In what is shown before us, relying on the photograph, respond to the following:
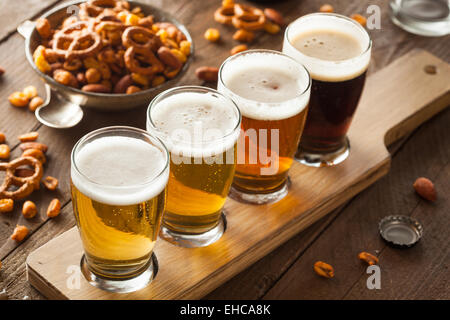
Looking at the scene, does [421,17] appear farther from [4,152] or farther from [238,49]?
[4,152]

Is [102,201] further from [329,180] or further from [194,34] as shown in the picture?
[194,34]

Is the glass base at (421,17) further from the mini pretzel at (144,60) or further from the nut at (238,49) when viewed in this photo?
the mini pretzel at (144,60)

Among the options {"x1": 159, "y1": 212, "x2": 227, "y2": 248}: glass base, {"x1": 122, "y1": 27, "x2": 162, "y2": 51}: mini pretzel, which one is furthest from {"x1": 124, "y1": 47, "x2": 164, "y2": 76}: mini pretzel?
{"x1": 159, "y1": 212, "x2": 227, "y2": 248}: glass base

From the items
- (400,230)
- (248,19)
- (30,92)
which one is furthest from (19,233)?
(248,19)

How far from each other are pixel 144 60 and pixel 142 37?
6cm

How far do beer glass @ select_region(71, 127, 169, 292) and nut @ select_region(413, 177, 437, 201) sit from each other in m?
0.72

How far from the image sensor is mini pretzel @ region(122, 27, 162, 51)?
1.72 m

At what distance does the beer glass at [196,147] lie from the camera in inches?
49.3

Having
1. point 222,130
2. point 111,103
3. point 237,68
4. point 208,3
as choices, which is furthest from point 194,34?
point 222,130

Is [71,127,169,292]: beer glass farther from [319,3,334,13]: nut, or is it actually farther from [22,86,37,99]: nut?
[319,3,334,13]: nut

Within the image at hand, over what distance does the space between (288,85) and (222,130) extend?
0.23m

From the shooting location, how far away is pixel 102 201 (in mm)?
1153

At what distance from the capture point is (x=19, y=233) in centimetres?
145

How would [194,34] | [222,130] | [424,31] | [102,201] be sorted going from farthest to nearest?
1. [424,31]
2. [194,34]
3. [222,130]
4. [102,201]
